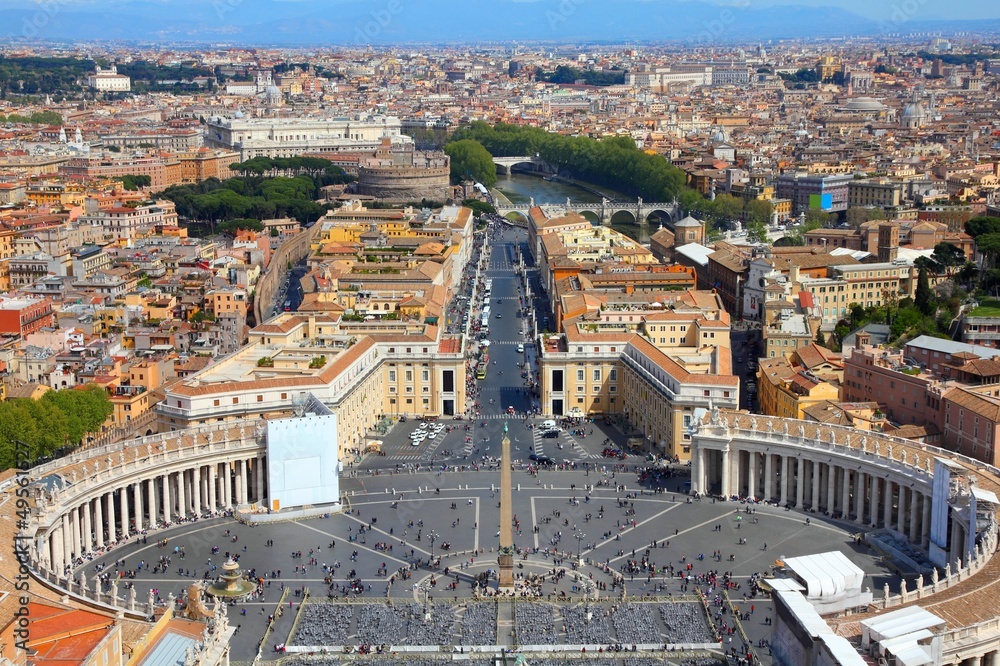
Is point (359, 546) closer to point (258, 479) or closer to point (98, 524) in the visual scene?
point (258, 479)

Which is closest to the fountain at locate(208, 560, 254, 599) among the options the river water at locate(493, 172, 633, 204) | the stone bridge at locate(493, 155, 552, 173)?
the river water at locate(493, 172, 633, 204)

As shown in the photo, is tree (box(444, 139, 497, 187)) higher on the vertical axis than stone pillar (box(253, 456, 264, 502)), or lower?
higher

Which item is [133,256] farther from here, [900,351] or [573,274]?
[900,351]

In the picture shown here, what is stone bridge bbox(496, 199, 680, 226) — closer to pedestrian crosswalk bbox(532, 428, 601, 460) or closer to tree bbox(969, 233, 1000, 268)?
tree bbox(969, 233, 1000, 268)

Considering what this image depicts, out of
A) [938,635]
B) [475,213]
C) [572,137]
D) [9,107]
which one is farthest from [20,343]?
[9,107]

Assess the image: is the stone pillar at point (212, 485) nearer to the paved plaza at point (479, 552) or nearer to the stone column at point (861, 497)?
the paved plaza at point (479, 552)

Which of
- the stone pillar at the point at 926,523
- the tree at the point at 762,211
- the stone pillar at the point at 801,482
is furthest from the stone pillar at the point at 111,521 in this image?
the tree at the point at 762,211
